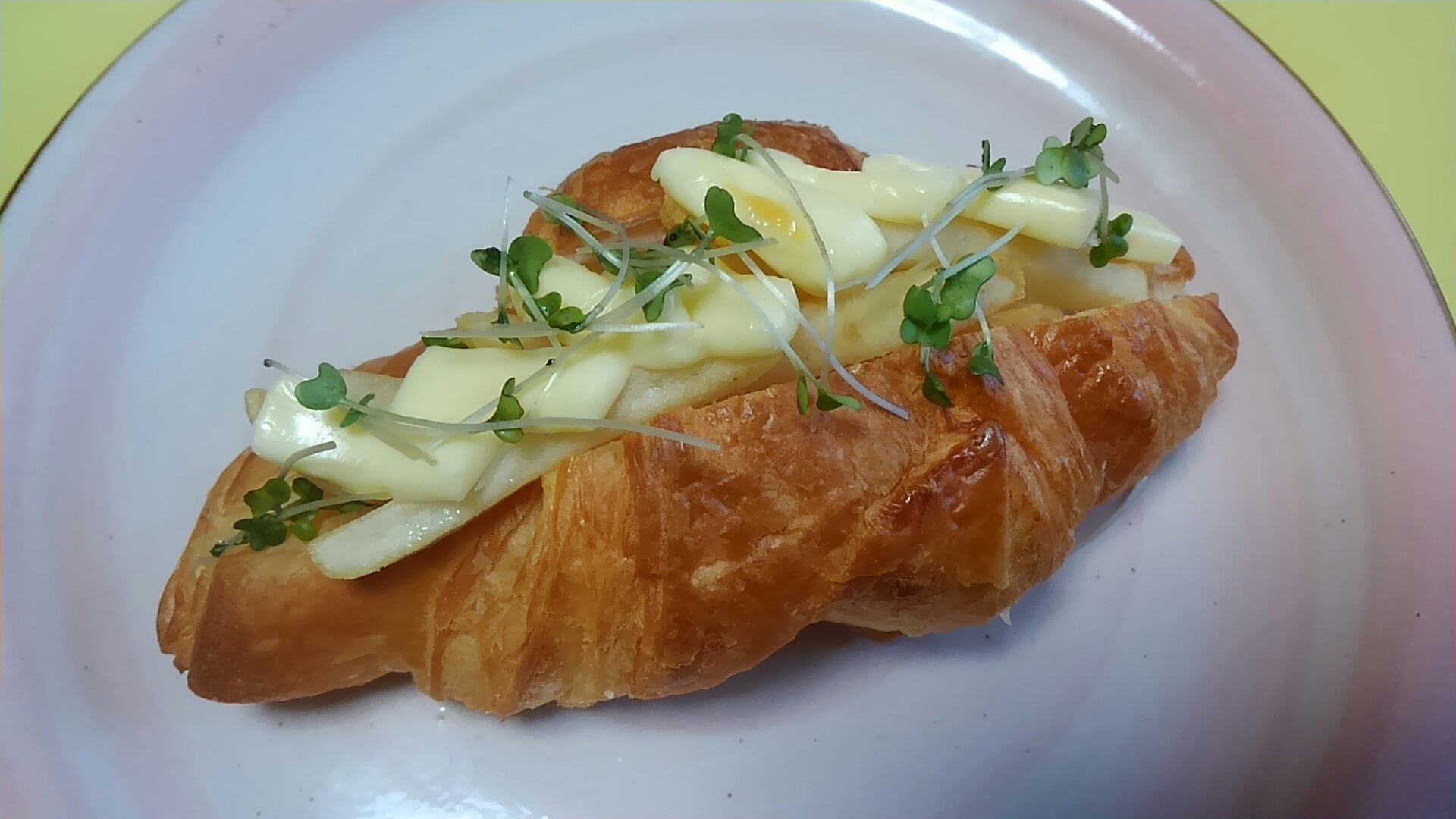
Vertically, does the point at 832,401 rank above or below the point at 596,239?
below

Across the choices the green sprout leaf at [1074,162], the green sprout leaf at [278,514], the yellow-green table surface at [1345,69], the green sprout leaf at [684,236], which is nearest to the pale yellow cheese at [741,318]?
the green sprout leaf at [684,236]

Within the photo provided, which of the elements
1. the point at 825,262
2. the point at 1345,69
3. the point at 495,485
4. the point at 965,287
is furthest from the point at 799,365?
the point at 1345,69

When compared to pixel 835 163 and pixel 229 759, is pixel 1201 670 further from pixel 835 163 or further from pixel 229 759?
pixel 229 759

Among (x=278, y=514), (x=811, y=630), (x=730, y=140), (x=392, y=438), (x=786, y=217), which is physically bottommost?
(x=811, y=630)

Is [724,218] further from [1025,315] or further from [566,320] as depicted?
[1025,315]

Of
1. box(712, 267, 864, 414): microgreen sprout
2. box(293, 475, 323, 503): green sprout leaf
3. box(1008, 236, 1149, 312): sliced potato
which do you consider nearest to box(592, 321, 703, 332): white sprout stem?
box(712, 267, 864, 414): microgreen sprout

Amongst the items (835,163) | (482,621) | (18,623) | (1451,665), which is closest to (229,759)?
(18,623)

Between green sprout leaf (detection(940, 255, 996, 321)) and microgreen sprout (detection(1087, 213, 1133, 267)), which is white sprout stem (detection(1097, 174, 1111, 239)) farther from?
green sprout leaf (detection(940, 255, 996, 321))
